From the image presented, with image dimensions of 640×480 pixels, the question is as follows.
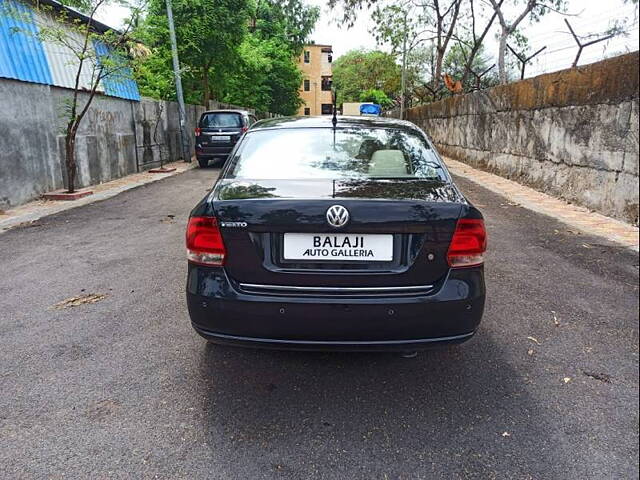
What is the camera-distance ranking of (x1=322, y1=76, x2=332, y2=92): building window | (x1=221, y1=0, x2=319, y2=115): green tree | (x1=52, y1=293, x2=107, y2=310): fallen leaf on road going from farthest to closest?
(x1=322, y1=76, x2=332, y2=92): building window → (x1=221, y1=0, x2=319, y2=115): green tree → (x1=52, y1=293, x2=107, y2=310): fallen leaf on road

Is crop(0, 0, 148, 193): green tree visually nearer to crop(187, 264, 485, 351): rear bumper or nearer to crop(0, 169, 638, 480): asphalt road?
crop(0, 169, 638, 480): asphalt road

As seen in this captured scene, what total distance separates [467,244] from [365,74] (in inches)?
2403

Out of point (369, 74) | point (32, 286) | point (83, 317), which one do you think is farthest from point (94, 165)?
point (369, 74)

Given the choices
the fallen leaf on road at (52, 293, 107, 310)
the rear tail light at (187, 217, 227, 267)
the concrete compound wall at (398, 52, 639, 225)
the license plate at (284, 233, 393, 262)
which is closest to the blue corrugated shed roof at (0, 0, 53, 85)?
the fallen leaf on road at (52, 293, 107, 310)

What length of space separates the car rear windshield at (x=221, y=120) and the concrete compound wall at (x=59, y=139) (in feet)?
4.83

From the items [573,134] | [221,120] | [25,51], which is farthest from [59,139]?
[573,134]

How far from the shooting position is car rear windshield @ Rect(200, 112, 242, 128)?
1558 centimetres

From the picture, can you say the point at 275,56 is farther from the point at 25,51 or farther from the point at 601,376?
the point at 601,376

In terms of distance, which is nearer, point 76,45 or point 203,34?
point 76,45

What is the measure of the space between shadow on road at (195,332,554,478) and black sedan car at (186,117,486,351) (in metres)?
0.36

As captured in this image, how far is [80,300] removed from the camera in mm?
4023

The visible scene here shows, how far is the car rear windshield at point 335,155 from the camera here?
2.91 meters

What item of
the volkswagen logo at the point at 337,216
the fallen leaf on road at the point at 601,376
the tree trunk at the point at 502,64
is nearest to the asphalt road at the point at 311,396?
the fallen leaf on road at the point at 601,376

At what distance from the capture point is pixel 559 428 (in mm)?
2301
